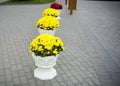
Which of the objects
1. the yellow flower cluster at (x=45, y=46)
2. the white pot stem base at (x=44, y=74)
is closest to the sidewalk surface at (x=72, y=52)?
the white pot stem base at (x=44, y=74)

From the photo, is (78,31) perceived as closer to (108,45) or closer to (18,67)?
(108,45)

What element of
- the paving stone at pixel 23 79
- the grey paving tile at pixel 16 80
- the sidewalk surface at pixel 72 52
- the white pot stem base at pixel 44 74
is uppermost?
the white pot stem base at pixel 44 74

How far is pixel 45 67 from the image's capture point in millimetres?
5719

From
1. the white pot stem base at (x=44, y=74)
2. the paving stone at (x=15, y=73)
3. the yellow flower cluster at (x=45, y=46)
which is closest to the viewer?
the yellow flower cluster at (x=45, y=46)

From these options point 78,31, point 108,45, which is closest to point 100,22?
point 78,31

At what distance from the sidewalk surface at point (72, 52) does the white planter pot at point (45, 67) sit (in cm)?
15

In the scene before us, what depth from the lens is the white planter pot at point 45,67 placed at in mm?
5621

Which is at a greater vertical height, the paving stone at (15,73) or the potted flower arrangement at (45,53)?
the potted flower arrangement at (45,53)

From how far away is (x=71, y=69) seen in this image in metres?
6.45

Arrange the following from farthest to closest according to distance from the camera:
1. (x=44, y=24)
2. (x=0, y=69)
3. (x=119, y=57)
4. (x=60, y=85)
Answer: (x=44, y=24) → (x=119, y=57) → (x=0, y=69) → (x=60, y=85)

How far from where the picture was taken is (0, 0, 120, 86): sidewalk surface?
5874mm

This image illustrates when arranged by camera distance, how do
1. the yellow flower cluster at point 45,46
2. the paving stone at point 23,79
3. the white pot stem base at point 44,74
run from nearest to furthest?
the yellow flower cluster at point 45,46 < the paving stone at point 23,79 < the white pot stem base at point 44,74

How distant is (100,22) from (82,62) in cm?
623

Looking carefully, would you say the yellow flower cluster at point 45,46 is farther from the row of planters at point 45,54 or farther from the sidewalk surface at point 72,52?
the sidewalk surface at point 72,52
